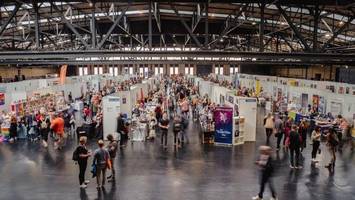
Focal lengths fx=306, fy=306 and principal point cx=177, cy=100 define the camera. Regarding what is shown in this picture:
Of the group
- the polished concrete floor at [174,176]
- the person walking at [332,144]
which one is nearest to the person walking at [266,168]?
the polished concrete floor at [174,176]

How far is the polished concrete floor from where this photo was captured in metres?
7.29

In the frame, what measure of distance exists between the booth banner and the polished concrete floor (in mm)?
733

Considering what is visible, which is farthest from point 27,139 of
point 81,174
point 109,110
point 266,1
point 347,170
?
point 347,170

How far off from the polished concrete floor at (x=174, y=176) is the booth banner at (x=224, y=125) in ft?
2.40

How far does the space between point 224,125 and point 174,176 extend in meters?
4.38

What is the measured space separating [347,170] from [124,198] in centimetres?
666

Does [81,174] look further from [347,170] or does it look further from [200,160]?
[347,170]

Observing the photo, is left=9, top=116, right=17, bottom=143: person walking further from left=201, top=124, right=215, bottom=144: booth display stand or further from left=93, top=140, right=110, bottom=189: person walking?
left=201, top=124, right=215, bottom=144: booth display stand

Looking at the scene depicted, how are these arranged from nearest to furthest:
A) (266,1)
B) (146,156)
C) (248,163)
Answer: (266,1)
(248,163)
(146,156)

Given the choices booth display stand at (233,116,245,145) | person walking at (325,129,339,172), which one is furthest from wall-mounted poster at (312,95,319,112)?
person walking at (325,129,339,172)

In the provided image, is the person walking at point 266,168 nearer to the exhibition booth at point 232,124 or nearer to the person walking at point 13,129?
the exhibition booth at point 232,124

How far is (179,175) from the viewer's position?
8547mm

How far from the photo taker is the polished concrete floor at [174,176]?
23.9 feet

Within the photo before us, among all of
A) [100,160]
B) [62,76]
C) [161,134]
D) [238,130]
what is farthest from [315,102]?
[62,76]
